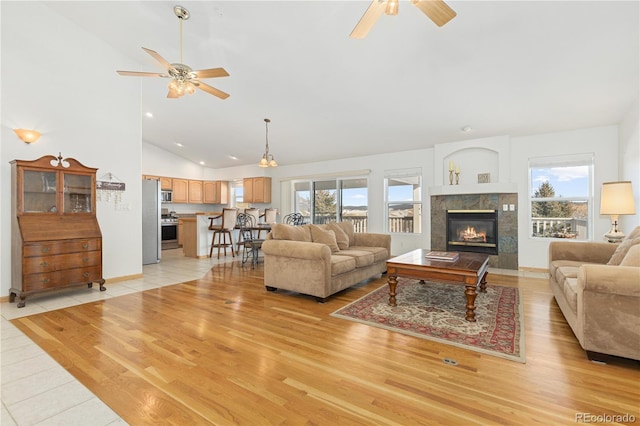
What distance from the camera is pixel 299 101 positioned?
5.07 metres

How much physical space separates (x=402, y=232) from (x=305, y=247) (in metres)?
3.84

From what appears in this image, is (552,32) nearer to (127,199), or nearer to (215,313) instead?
(215,313)

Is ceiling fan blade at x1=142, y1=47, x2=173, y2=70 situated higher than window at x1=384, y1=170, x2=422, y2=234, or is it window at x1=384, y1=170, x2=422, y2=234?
ceiling fan blade at x1=142, y1=47, x2=173, y2=70

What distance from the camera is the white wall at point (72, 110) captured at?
3.63 meters

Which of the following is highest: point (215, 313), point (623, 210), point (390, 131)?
point (390, 131)

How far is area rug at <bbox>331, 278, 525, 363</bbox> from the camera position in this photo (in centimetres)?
243

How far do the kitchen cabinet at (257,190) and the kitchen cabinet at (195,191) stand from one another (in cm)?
175

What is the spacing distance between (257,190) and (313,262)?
5755mm

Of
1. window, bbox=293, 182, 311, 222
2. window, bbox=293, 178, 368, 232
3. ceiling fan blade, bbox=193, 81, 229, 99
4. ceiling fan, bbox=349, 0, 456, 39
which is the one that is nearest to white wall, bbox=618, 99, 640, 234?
ceiling fan, bbox=349, 0, 456, 39

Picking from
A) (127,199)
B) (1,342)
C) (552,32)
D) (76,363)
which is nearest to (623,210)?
(552,32)

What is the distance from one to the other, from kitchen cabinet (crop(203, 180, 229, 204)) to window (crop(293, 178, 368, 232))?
274 cm

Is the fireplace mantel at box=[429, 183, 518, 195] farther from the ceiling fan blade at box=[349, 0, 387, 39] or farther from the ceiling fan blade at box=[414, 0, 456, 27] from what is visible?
the ceiling fan blade at box=[349, 0, 387, 39]

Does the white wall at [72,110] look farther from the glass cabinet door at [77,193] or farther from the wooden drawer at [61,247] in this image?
the wooden drawer at [61,247]

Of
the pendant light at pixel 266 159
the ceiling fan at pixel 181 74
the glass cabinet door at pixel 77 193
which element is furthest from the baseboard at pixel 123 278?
the ceiling fan at pixel 181 74
